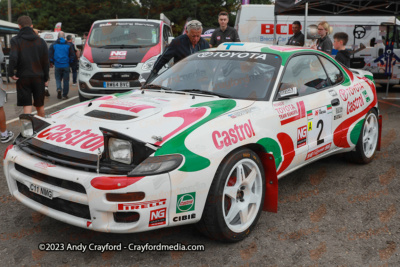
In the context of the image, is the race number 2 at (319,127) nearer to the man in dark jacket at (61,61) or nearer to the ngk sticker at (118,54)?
the ngk sticker at (118,54)

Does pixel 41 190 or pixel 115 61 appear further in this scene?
pixel 115 61

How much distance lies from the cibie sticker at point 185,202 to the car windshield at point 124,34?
6684mm

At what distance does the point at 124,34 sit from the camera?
909cm

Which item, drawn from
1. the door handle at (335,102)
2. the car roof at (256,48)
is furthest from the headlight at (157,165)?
the door handle at (335,102)

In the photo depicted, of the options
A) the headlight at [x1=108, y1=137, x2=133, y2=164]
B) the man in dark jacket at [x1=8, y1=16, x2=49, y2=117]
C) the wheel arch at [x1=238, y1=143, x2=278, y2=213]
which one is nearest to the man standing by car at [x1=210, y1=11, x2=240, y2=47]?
the man in dark jacket at [x1=8, y1=16, x2=49, y2=117]

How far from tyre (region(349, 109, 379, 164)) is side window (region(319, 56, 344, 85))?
65cm

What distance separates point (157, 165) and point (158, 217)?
335 mm

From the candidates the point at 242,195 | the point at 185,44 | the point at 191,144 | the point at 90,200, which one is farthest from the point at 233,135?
the point at 185,44

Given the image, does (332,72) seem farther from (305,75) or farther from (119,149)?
(119,149)

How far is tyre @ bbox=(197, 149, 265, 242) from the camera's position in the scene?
2812 mm

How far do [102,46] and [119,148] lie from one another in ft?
21.8

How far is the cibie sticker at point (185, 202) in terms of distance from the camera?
2.65m

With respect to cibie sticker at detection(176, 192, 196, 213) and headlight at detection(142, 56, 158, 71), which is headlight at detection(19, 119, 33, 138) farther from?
headlight at detection(142, 56, 158, 71)

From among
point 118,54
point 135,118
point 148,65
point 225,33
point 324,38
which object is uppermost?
point 225,33
